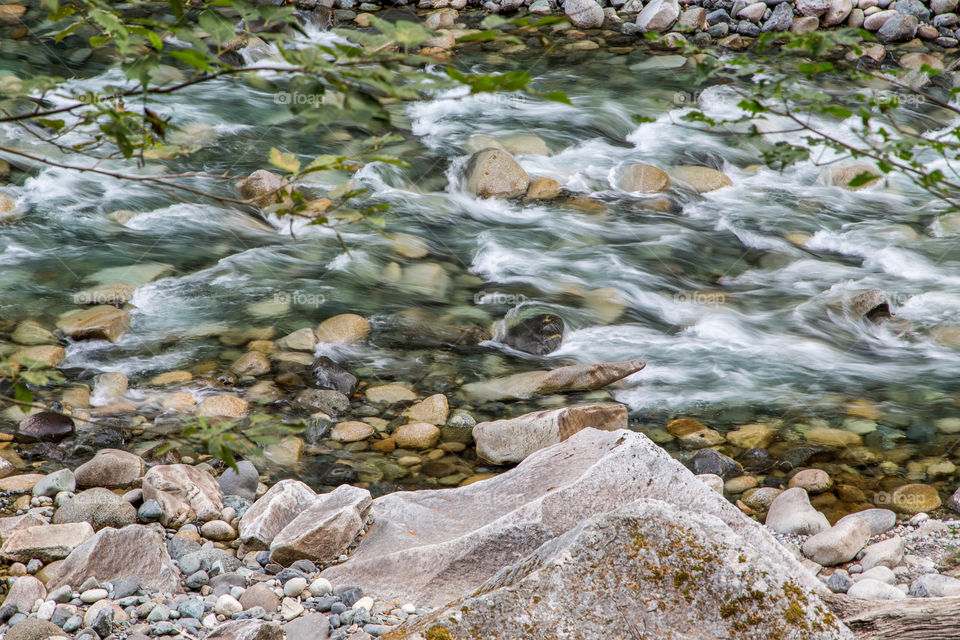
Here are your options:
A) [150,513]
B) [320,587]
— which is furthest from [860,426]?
[150,513]

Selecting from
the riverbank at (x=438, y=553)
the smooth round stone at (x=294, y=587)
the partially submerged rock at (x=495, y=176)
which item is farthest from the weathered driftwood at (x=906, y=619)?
the partially submerged rock at (x=495, y=176)

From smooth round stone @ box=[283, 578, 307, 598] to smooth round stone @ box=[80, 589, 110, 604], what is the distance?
0.64 metres

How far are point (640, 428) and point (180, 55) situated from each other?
4153 millimetres

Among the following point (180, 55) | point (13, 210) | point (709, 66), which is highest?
point (180, 55)

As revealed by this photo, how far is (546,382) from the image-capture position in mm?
5375

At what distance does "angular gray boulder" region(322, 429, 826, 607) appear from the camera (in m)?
2.89

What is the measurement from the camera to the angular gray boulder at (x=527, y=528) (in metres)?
2.89

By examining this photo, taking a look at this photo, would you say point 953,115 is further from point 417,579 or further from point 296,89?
point 296,89

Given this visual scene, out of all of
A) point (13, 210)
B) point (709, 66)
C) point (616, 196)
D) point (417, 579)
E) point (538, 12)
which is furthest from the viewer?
point (538, 12)

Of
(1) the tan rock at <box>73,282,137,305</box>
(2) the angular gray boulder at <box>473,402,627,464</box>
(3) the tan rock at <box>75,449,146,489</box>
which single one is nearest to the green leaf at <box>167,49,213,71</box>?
(3) the tan rock at <box>75,449,146,489</box>

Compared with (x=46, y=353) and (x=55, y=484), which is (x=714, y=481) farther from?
(x=46, y=353)

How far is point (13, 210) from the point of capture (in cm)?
707

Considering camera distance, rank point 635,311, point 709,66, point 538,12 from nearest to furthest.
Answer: point 709,66
point 635,311
point 538,12

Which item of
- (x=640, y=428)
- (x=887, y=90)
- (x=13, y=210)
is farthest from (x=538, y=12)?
(x=640, y=428)
